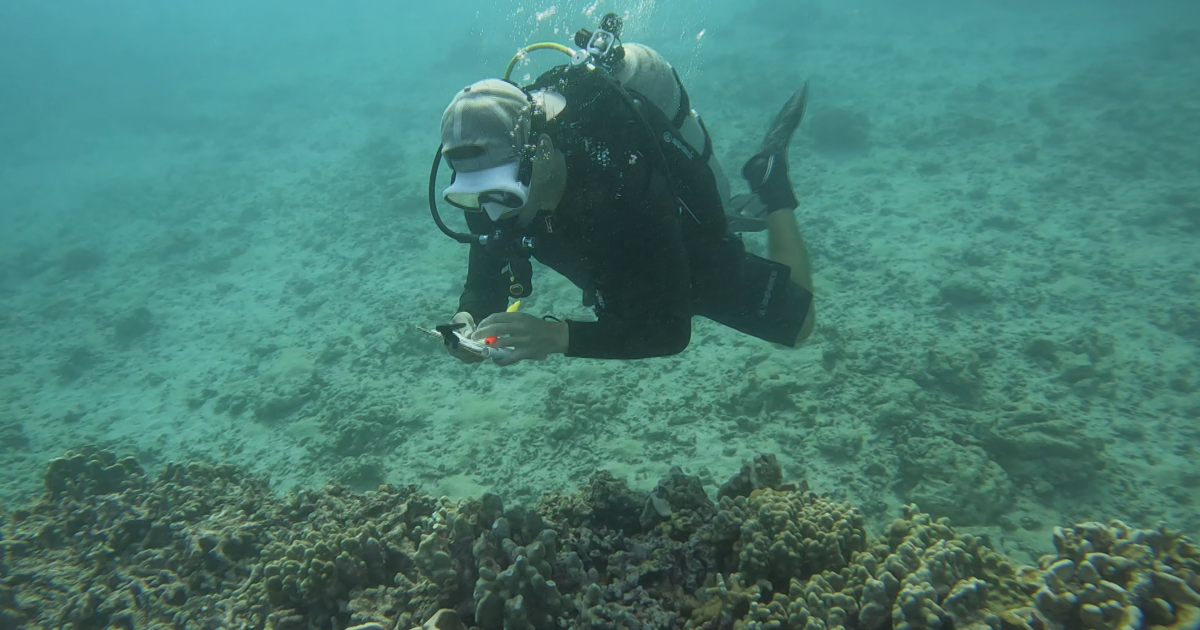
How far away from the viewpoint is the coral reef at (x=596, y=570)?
2.24 m

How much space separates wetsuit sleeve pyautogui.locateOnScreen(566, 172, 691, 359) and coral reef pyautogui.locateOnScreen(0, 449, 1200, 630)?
108 cm

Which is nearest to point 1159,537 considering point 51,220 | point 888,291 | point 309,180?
point 888,291

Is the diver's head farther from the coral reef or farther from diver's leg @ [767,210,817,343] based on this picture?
diver's leg @ [767,210,817,343]

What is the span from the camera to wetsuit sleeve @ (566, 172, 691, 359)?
2512 millimetres

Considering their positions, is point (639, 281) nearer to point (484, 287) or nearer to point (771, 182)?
point (484, 287)

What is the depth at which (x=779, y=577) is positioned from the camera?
2.89 meters

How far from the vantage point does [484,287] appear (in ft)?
11.8

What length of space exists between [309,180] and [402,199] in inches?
249

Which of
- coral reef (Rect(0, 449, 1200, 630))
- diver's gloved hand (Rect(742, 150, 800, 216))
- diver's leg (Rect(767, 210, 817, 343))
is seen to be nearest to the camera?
coral reef (Rect(0, 449, 1200, 630))

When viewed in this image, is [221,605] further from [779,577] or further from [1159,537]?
[1159,537]

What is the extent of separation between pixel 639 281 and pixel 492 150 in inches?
36.2

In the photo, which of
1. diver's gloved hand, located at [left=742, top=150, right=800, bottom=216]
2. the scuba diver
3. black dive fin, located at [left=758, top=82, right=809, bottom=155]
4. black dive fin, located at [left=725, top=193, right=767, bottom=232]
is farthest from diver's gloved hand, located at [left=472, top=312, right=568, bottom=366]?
black dive fin, located at [left=758, top=82, right=809, bottom=155]

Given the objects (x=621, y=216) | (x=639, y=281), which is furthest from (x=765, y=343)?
Answer: (x=621, y=216)

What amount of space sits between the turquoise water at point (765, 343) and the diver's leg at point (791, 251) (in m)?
2.30
